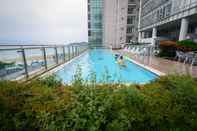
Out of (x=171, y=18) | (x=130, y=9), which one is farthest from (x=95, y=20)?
(x=171, y=18)

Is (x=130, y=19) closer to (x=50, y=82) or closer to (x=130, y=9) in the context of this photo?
(x=130, y=9)

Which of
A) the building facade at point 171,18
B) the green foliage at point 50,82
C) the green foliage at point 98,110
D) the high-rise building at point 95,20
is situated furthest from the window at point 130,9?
the green foliage at point 98,110

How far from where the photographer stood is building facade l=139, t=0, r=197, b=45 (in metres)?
14.5

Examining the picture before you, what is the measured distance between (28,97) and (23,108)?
193 millimetres

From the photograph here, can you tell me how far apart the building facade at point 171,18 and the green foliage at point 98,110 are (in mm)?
15249

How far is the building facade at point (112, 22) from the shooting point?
34.6 meters

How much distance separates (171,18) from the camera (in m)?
17.5

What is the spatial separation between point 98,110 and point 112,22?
117 ft

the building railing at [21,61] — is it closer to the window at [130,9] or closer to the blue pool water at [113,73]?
the blue pool water at [113,73]

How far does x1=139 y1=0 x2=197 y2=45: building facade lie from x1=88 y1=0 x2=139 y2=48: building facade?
4.69 metres

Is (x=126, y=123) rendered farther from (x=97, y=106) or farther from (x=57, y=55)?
(x=57, y=55)

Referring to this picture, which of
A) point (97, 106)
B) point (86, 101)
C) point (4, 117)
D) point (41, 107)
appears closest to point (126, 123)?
point (97, 106)

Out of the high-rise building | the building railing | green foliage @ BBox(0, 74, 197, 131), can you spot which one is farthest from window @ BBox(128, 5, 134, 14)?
green foliage @ BBox(0, 74, 197, 131)

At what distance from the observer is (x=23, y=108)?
169cm
